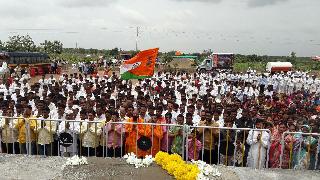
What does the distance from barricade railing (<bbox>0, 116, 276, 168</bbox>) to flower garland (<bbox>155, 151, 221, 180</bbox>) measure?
77 centimetres

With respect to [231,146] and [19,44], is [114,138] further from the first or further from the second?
[19,44]

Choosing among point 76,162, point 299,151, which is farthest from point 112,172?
point 299,151

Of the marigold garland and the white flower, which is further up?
the marigold garland

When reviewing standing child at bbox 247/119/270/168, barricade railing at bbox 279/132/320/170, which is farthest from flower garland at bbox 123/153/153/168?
barricade railing at bbox 279/132/320/170

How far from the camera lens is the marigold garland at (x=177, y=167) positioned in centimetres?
558

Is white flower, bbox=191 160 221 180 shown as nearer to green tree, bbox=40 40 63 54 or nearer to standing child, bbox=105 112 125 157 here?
standing child, bbox=105 112 125 157

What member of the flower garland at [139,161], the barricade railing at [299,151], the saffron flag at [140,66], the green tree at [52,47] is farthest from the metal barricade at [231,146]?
the green tree at [52,47]

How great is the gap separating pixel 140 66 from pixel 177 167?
6.38 m

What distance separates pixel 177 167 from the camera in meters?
5.67

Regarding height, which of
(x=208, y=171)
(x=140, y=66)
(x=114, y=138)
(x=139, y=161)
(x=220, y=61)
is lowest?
(x=208, y=171)

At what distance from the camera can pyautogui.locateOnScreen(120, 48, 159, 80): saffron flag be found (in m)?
11.6

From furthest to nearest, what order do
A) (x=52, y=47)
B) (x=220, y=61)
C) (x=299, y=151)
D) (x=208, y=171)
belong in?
(x=52, y=47) < (x=220, y=61) < (x=299, y=151) < (x=208, y=171)

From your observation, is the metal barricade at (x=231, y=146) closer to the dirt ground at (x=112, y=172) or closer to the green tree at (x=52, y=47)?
the dirt ground at (x=112, y=172)

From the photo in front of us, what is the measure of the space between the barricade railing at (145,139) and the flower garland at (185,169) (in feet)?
2.53
